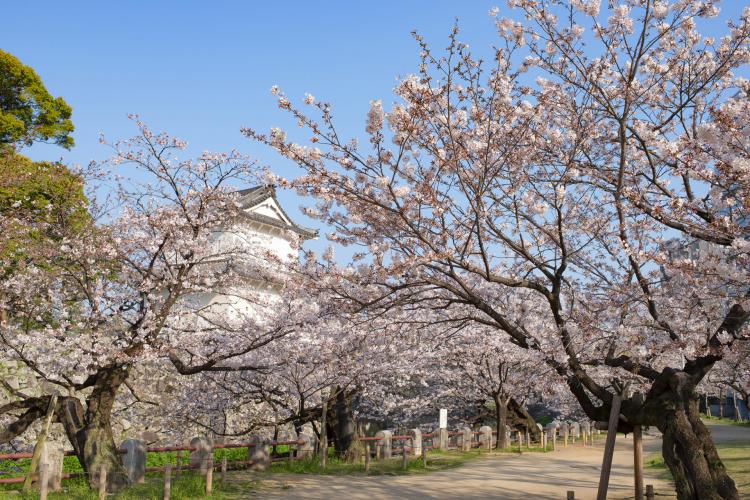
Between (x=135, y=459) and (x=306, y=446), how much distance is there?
6547mm

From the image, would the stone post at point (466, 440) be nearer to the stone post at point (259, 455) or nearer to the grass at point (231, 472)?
the grass at point (231, 472)

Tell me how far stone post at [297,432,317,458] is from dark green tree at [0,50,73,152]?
12.6m

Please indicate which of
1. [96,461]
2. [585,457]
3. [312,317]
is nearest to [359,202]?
[312,317]

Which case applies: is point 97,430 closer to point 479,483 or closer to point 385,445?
point 479,483

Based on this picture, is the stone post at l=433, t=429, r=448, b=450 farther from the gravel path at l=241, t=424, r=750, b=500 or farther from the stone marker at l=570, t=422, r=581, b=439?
the stone marker at l=570, t=422, r=581, b=439

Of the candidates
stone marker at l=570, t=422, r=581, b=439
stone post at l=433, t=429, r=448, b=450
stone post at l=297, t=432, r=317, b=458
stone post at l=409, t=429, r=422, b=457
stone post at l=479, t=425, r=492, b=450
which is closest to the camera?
stone post at l=297, t=432, r=317, b=458

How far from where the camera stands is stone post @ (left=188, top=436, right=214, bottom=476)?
1437 centimetres

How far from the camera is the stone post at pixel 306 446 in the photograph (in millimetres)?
18422

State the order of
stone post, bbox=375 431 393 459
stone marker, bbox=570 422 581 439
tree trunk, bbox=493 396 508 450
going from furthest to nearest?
1. stone marker, bbox=570 422 581 439
2. tree trunk, bbox=493 396 508 450
3. stone post, bbox=375 431 393 459

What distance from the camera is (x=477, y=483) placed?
1459 centimetres

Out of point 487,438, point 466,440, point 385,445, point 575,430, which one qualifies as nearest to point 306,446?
point 385,445

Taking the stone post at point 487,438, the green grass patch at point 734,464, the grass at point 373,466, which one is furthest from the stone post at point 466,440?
the green grass patch at point 734,464

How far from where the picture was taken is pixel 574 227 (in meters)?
10.9

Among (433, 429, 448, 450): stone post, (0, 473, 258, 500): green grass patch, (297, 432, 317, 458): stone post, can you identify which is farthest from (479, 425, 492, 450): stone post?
(0, 473, 258, 500): green grass patch
